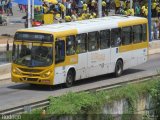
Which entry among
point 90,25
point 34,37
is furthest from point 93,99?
point 90,25

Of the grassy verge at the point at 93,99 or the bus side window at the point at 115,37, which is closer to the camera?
the grassy verge at the point at 93,99

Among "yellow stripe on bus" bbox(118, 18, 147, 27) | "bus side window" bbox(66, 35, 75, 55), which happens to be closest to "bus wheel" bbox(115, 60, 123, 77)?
"yellow stripe on bus" bbox(118, 18, 147, 27)

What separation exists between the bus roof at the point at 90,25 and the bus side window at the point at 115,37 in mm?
224

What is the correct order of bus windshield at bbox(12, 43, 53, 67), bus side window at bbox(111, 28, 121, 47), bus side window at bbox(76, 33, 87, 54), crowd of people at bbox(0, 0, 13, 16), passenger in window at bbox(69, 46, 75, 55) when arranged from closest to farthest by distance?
bus windshield at bbox(12, 43, 53, 67), passenger in window at bbox(69, 46, 75, 55), bus side window at bbox(76, 33, 87, 54), bus side window at bbox(111, 28, 121, 47), crowd of people at bbox(0, 0, 13, 16)

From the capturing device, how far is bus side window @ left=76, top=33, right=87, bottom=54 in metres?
27.3

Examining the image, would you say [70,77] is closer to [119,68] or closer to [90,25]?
[90,25]

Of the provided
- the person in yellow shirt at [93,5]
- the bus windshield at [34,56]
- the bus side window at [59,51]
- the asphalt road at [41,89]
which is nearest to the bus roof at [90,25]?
the bus side window at [59,51]

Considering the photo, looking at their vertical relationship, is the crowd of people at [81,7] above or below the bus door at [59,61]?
above

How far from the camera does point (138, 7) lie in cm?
5100

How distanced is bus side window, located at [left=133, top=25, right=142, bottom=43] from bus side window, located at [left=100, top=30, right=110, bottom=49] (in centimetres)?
229

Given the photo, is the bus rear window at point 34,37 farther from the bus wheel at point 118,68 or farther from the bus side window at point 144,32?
the bus side window at point 144,32

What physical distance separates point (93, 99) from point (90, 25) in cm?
1200

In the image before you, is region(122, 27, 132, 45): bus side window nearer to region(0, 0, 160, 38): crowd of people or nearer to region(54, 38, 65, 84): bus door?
region(54, 38, 65, 84): bus door

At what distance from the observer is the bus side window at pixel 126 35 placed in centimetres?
3038
